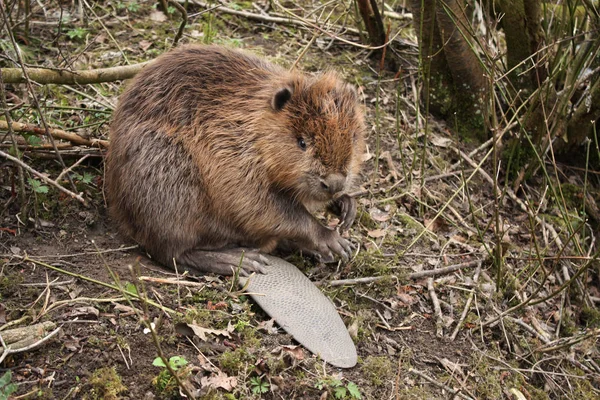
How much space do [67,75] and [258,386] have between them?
8.25ft

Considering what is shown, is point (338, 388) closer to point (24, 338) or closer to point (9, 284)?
point (24, 338)

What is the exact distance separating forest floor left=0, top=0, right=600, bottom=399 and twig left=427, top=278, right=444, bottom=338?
0.03ft

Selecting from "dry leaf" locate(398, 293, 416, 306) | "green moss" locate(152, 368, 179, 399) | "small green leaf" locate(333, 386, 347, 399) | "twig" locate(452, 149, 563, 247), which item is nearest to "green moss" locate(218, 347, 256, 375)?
"green moss" locate(152, 368, 179, 399)

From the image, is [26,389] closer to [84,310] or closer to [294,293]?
[84,310]

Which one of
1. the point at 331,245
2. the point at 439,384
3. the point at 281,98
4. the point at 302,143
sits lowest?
the point at 439,384

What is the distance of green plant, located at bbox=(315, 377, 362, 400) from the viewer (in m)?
3.28

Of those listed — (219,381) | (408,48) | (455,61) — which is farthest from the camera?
(408,48)

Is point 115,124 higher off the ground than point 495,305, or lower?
higher

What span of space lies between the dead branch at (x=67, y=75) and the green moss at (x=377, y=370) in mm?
2567

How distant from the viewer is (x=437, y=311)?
163 inches

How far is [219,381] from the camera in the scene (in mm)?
3141

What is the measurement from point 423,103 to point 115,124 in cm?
291

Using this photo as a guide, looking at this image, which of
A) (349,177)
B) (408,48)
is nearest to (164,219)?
(349,177)

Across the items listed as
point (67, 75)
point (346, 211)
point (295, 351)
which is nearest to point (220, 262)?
point (295, 351)
